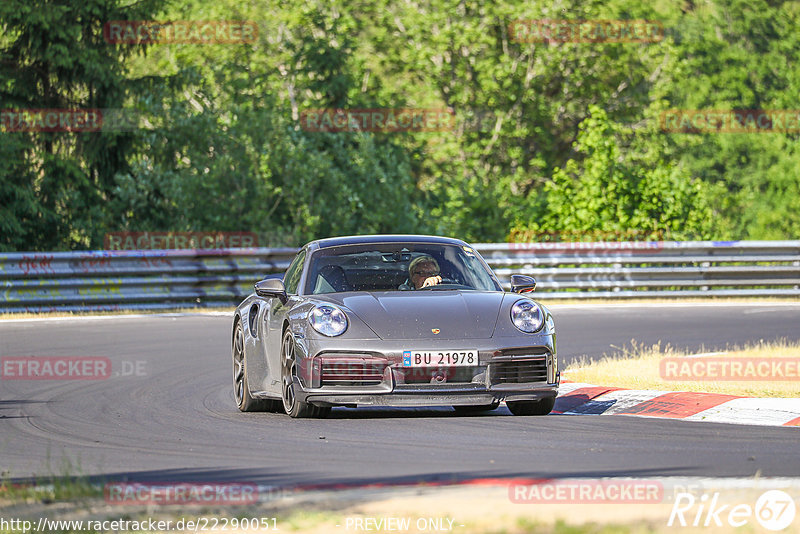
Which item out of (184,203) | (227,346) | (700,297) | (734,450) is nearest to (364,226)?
(184,203)

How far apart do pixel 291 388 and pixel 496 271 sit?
1440 cm

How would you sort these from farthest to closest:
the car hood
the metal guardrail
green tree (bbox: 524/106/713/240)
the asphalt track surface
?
green tree (bbox: 524/106/713/240)
the metal guardrail
the car hood
the asphalt track surface

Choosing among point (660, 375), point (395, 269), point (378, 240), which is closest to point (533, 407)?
point (395, 269)

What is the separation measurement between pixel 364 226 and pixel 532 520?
25463mm

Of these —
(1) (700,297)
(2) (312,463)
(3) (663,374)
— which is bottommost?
(1) (700,297)

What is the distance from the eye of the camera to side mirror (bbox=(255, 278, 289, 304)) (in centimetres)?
998

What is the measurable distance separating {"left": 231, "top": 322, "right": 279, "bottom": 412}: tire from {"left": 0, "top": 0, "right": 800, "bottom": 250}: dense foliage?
640 inches

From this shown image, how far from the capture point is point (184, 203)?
91.1 feet

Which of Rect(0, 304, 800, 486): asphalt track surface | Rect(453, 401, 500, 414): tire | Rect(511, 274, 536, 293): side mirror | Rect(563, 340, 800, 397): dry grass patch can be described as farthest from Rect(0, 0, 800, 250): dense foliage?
Rect(511, 274, 536, 293): side mirror

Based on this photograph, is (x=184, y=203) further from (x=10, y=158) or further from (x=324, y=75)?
(x=324, y=75)

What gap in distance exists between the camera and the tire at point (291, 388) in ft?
30.7

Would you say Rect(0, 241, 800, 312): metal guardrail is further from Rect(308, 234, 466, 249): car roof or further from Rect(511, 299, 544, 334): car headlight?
Rect(511, 299, 544, 334): car headlight

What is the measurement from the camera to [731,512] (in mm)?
5195

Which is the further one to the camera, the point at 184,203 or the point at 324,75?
the point at 324,75
